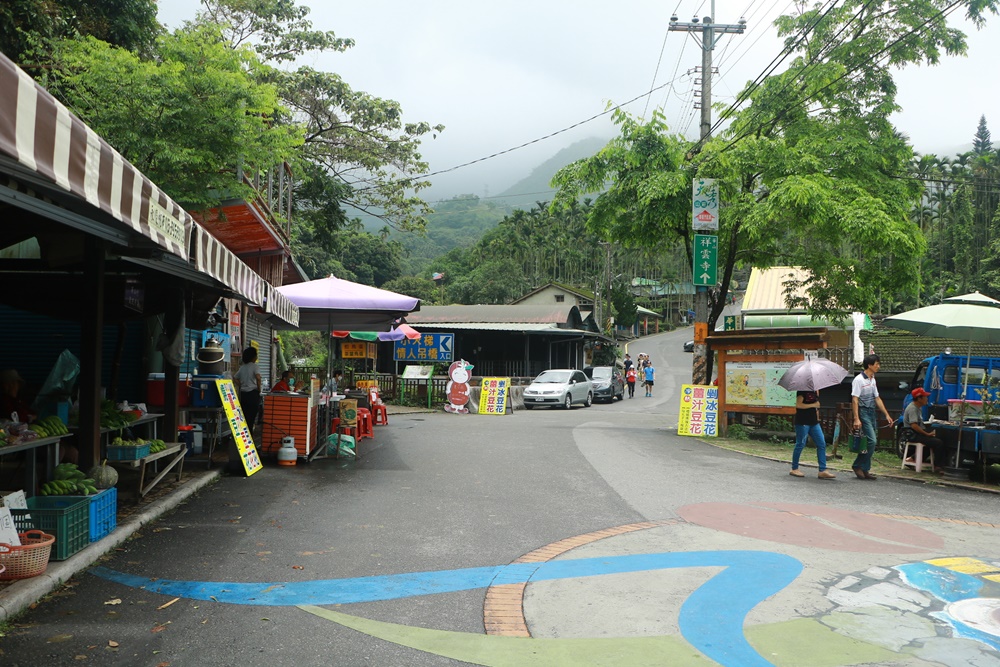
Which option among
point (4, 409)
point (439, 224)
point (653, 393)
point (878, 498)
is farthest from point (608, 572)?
point (439, 224)

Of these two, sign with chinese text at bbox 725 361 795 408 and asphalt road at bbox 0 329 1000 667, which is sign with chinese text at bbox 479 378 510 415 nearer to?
sign with chinese text at bbox 725 361 795 408

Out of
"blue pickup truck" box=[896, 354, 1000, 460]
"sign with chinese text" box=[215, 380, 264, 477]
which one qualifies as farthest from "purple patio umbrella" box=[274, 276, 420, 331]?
"blue pickup truck" box=[896, 354, 1000, 460]

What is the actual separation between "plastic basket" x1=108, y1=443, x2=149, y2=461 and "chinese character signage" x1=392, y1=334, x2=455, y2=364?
2377 centimetres

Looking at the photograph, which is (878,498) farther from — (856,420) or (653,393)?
(653,393)

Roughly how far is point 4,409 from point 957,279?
5964 cm

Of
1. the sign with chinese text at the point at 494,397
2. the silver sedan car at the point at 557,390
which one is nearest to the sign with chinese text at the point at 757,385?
the sign with chinese text at the point at 494,397

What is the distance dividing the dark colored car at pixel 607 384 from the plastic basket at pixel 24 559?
1132 inches

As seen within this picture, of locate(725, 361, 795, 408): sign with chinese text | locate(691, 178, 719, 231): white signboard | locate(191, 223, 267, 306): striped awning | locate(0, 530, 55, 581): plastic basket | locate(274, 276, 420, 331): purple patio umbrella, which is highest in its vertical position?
locate(691, 178, 719, 231): white signboard

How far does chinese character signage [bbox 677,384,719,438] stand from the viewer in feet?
56.4

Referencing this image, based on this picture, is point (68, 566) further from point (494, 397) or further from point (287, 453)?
point (494, 397)

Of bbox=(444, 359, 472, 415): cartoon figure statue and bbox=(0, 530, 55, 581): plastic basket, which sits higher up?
bbox=(444, 359, 472, 415): cartoon figure statue

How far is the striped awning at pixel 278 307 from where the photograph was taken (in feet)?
30.8

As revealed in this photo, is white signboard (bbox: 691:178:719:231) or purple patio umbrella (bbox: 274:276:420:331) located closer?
purple patio umbrella (bbox: 274:276:420:331)

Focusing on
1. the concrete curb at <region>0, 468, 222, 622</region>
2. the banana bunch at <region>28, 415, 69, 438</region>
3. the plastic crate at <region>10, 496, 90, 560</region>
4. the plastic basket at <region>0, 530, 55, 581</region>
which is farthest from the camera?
the banana bunch at <region>28, 415, 69, 438</region>
